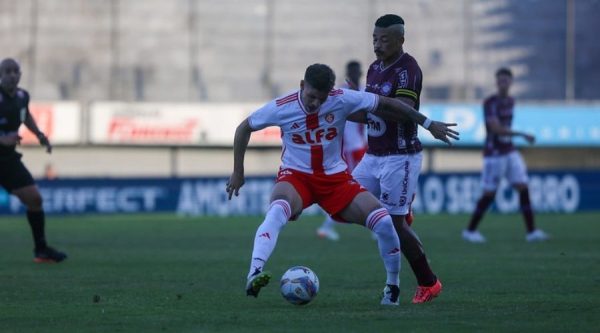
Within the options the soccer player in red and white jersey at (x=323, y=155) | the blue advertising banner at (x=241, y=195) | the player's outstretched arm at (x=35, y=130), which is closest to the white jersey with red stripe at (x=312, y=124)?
the soccer player in red and white jersey at (x=323, y=155)

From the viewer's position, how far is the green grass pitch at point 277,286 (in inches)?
316

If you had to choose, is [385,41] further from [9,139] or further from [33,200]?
[33,200]

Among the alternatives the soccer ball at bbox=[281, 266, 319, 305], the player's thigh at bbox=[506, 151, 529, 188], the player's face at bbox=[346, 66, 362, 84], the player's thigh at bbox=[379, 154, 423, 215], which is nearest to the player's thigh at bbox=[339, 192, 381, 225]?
the player's thigh at bbox=[379, 154, 423, 215]

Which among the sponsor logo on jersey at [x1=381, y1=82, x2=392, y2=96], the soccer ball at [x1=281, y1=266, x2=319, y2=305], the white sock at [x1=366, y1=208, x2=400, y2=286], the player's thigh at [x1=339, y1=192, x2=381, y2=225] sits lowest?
the soccer ball at [x1=281, y1=266, x2=319, y2=305]

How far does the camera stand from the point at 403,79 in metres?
9.67

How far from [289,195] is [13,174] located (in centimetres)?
549

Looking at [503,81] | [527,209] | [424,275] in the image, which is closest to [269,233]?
[424,275]

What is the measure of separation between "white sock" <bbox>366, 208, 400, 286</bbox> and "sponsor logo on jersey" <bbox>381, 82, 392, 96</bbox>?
1113mm

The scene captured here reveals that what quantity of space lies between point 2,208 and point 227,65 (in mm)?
12723

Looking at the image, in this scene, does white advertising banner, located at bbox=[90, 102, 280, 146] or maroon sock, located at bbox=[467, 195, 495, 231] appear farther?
white advertising banner, located at bbox=[90, 102, 280, 146]

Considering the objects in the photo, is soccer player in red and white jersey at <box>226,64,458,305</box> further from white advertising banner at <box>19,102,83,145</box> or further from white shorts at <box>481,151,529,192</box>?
white advertising banner at <box>19,102,83,145</box>

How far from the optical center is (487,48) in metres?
38.3

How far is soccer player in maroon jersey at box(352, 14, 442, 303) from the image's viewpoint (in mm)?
9672

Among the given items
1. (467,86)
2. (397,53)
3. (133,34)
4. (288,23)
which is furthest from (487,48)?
(397,53)
